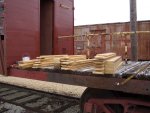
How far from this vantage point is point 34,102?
5.72 m

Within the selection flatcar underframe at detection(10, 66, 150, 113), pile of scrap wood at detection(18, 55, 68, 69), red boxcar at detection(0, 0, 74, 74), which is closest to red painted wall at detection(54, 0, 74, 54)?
red boxcar at detection(0, 0, 74, 74)

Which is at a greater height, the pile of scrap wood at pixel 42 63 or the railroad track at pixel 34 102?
the pile of scrap wood at pixel 42 63

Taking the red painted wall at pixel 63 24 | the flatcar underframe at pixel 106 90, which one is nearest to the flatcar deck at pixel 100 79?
the flatcar underframe at pixel 106 90

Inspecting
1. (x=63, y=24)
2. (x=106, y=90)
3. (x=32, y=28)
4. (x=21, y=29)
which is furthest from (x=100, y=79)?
(x=63, y=24)

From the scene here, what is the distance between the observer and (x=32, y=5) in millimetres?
5266

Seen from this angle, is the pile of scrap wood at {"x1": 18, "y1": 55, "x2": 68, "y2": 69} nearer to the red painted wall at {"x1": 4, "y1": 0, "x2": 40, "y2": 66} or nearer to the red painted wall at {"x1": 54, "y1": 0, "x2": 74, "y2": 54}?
Answer: the red painted wall at {"x1": 4, "y1": 0, "x2": 40, "y2": 66}

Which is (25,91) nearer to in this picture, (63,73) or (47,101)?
(47,101)

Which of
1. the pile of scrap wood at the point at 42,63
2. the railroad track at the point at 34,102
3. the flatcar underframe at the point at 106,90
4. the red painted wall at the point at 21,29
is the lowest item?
the railroad track at the point at 34,102

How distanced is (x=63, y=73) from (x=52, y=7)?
333 cm

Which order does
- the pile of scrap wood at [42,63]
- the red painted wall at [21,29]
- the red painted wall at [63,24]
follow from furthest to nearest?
1. the red painted wall at [63,24]
2. the red painted wall at [21,29]
3. the pile of scrap wood at [42,63]

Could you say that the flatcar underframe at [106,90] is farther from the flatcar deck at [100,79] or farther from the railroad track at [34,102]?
the railroad track at [34,102]

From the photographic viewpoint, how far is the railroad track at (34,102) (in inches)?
205

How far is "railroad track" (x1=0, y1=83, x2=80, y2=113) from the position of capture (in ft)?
17.1

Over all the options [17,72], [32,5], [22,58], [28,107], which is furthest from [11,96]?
[32,5]
